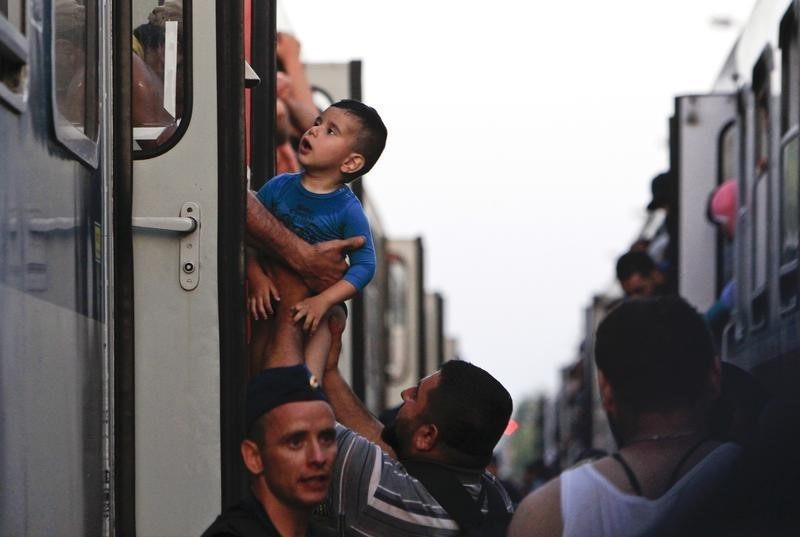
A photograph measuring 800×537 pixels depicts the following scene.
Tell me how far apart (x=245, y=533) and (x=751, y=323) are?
3.29 meters

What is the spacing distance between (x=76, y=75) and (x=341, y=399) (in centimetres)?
106

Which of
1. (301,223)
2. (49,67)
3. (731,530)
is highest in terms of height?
(49,67)

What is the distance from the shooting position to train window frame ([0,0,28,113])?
275 centimetres

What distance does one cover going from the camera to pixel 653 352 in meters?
4.32

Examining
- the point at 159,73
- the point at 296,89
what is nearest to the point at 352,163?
the point at 159,73

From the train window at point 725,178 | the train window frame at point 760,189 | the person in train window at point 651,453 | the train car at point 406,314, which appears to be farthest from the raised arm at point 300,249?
the train car at point 406,314

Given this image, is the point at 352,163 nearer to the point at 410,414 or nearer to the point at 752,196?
the point at 410,414

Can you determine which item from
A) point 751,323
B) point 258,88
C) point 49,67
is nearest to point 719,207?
point 751,323

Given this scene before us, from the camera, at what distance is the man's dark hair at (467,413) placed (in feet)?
11.0

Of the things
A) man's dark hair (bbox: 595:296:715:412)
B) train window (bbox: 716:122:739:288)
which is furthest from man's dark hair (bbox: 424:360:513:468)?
train window (bbox: 716:122:739:288)

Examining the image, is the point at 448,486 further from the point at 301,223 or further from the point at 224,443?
the point at 301,223

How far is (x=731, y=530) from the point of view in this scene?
12.6 ft

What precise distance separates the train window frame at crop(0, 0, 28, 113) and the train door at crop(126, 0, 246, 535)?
71 centimetres

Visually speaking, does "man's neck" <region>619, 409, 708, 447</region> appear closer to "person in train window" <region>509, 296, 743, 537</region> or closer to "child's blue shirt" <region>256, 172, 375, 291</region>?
"person in train window" <region>509, 296, 743, 537</region>
